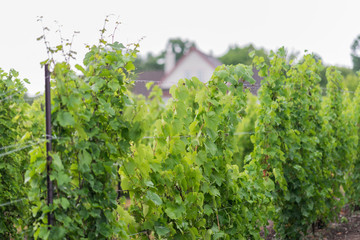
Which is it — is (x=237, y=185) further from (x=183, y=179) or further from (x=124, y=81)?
(x=124, y=81)

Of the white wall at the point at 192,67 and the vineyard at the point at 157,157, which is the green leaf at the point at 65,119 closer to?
the vineyard at the point at 157,157

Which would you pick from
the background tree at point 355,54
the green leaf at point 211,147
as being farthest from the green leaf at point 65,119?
the background tree at point 355,54

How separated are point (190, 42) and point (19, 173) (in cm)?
5216

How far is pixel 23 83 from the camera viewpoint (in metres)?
5.09

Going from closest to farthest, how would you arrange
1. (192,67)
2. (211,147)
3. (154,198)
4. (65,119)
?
(65,119) → (154,198) → (211,147) → (192,67)

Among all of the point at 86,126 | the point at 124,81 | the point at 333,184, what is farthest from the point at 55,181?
the point at 333,184

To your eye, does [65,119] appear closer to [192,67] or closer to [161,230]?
[161,230]

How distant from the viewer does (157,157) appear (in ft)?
10.4

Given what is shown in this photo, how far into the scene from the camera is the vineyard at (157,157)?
7.83 ft

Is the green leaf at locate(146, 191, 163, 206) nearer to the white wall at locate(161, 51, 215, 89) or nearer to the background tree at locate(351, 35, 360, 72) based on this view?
the background tree at locate(351, 35, 360, 72)

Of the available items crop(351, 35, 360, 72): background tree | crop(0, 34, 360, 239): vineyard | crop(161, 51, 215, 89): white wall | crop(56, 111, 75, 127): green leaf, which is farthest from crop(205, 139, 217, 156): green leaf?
crop(161, 51, 215, 89): white wall

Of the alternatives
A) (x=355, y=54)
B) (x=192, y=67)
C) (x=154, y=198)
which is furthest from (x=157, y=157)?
(x=192, y=67)

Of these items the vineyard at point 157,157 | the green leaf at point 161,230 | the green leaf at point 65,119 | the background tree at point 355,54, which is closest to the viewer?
the green leaf at point 65,119

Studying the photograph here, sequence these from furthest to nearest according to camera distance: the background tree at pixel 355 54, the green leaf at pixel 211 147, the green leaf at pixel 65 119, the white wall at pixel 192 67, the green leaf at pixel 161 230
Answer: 1. the white wall at pixel 192 67
2. the background tree at pixel 355 54
3. the green leaf at pixel 211 147
4. the green leaf at pixel 161 230
5. the green leaf at pixel 65 119
